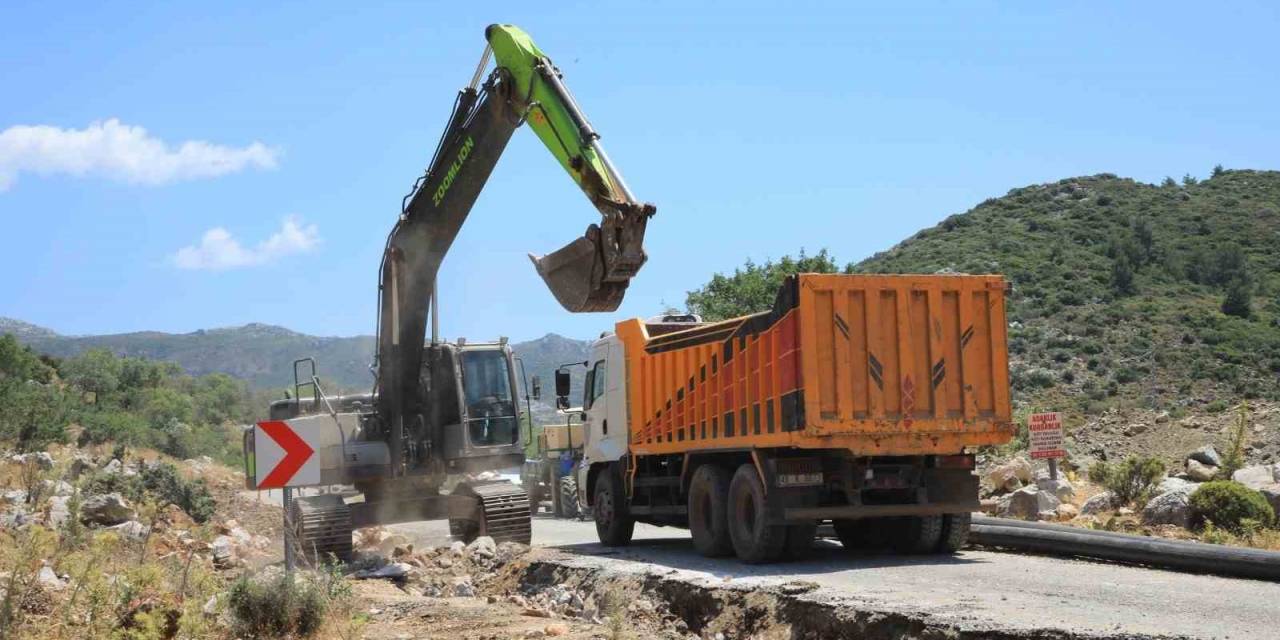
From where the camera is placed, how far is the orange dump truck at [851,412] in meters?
12.8

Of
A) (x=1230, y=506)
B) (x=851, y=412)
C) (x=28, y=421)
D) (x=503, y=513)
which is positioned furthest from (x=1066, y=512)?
(x=28, y=421)

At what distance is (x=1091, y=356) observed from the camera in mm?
46156

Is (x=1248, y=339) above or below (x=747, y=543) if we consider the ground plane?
above

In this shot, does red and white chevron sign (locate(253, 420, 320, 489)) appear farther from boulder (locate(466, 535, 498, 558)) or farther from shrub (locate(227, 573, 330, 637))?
boulder (locate(466, 535, 498, 558))

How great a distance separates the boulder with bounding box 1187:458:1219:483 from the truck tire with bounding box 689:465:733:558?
9859mm

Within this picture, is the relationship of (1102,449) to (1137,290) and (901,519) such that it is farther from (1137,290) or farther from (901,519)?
(1137,290)

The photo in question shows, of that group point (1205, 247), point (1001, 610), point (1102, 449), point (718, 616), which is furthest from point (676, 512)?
point (1205, 247)

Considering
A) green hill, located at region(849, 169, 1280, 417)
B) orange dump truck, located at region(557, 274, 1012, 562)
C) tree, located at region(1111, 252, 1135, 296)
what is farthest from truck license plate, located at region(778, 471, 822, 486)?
tree, located at region(1111, 252, 1135, 296)

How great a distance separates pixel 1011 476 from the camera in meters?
22.0

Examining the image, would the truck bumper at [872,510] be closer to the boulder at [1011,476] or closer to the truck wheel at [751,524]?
the truck wheel at [751,524]

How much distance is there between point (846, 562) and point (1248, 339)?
36290mm

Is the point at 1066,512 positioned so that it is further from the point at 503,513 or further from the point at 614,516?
the point at 503,513

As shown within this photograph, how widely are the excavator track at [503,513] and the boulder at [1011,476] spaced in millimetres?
9088

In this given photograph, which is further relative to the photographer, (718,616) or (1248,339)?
(1248,339)
